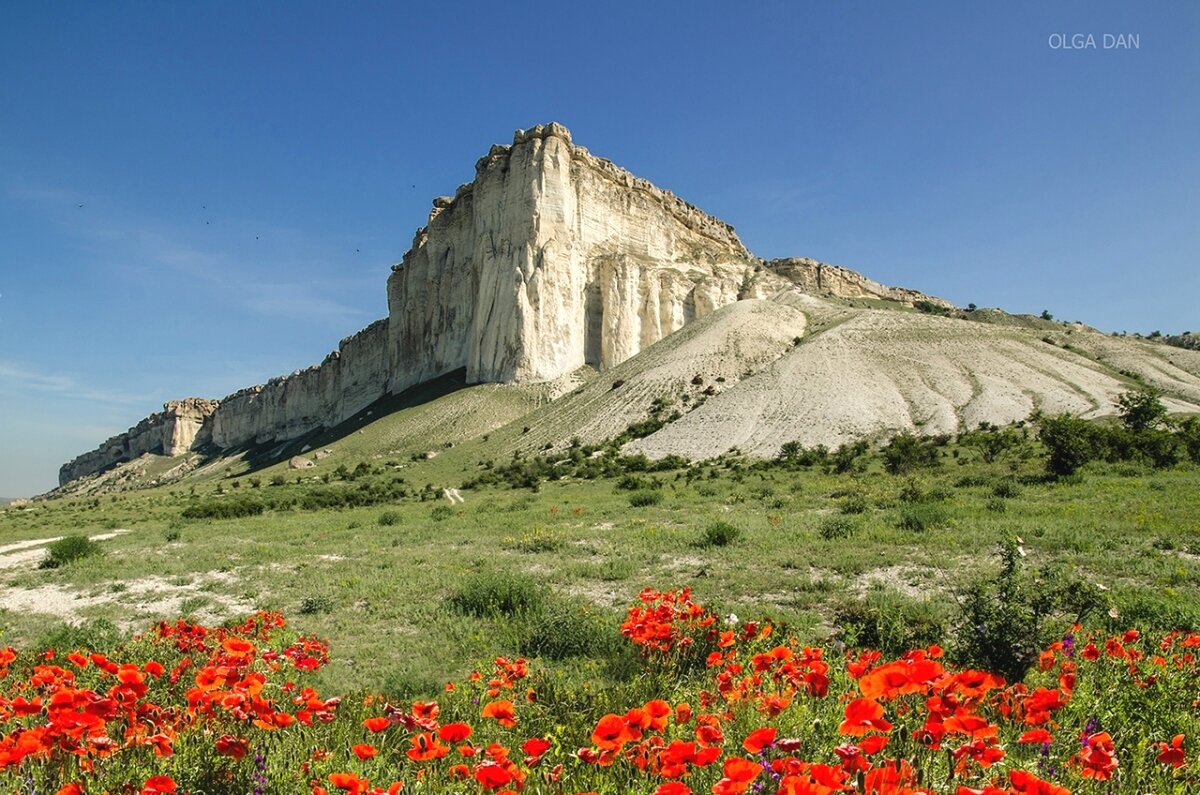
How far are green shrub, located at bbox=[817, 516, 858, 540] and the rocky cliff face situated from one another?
59.7 m

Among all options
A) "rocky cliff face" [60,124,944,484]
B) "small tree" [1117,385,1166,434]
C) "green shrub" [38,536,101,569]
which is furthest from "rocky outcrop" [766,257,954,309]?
"green shrub" [38,536,101,569]

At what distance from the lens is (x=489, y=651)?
826cm

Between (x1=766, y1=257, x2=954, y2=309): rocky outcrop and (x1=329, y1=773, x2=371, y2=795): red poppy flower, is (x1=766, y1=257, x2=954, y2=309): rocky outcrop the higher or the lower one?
the higher one

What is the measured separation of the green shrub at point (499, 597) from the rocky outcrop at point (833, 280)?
11950 centimetres

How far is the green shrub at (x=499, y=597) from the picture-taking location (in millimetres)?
9859

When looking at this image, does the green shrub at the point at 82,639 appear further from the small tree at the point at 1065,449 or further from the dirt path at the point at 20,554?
the small tree at the point at 1065,449

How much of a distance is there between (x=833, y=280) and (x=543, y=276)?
255 ft

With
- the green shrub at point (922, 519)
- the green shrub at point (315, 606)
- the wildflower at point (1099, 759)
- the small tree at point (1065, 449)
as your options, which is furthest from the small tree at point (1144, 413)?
the wildflower at point (1099, 759)

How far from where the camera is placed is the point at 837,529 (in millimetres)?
14406

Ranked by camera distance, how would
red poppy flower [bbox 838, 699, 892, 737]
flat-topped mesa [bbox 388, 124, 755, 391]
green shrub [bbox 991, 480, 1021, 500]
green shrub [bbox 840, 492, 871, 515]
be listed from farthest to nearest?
flat-topped mesa [bbox 388, 124, 755, 391] → green shrub [bbox 991, 480, 1021, 500] → green shrub [bbox 840, 492, 871, 515] → red poppy flower [bbox 838, 699, 892, 737]

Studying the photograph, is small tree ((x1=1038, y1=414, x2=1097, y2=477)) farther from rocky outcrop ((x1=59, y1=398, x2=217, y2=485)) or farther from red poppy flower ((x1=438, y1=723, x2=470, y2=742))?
rocky outcrop ((x1=59, y1=398, x2=217, y2=485))

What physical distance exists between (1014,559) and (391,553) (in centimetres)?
1409

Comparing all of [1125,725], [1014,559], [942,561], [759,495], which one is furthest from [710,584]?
[759,495]

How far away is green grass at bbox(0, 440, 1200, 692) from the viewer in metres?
8.90
